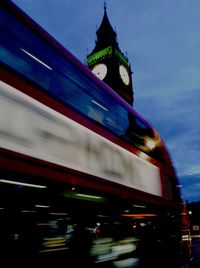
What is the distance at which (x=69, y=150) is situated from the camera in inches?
115

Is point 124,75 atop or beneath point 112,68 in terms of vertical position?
beneath

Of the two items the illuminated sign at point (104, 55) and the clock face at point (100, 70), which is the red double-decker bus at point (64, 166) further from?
the illuminated sign at point (104, 55)

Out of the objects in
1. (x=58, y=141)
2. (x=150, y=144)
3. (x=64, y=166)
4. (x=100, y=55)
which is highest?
(x=100, y=55)

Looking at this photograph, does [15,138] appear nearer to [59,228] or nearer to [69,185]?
[69,185]

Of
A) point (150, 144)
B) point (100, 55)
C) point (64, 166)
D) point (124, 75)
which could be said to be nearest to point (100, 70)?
point (124, 75)

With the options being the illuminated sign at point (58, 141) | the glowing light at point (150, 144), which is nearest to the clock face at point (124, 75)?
the glowing light at point (150, 144)

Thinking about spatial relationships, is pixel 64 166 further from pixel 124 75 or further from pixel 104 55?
pixel 104 55

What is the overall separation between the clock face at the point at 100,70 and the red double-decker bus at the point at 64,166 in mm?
28209

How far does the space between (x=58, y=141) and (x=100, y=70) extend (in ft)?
102

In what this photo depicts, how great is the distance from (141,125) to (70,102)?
2157 millimetres

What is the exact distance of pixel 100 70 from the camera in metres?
32.8

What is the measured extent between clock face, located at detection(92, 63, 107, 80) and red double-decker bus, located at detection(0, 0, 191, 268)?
92.5 feet

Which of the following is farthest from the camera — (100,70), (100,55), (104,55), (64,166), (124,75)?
(100,55)

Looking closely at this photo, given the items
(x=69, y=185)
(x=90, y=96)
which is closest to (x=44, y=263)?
(x=69, y=185)
